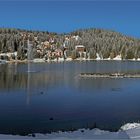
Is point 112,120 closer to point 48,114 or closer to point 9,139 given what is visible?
point 48,114

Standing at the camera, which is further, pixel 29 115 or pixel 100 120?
pixel 29 115

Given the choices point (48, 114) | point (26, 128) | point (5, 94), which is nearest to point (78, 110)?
point (48, 114)

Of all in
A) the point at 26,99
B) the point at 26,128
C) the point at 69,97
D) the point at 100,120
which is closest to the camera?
the point at 26,128

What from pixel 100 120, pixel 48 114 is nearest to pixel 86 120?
pixel 100 120

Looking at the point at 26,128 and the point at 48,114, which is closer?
the point at 26,128

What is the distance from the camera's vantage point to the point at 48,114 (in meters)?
34.2

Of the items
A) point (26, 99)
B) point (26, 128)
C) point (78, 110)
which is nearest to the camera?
point (26, 128)

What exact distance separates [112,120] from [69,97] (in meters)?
16.5

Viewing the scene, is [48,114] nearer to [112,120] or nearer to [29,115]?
[29,115]

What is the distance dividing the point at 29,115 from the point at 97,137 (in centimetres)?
1660

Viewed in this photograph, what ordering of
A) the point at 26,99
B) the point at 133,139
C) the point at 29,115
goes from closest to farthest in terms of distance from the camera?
the point at 133,139
the point at 29,115
the point at 26,99

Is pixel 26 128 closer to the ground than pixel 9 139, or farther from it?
closer to the ground

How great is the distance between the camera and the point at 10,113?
3419 centimetres

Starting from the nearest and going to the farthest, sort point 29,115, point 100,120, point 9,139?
point 9,139 < point 100,120 < point 29,115
